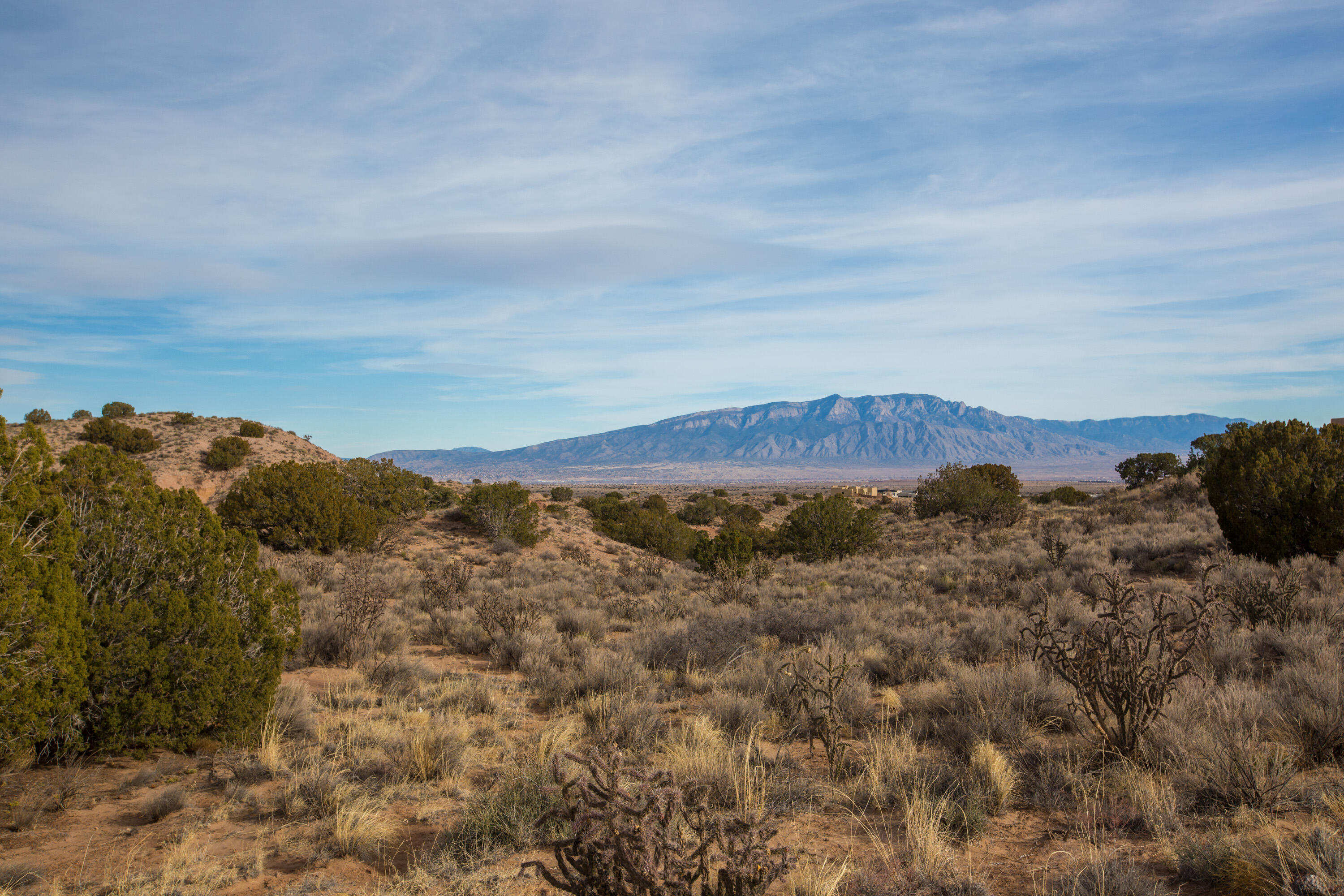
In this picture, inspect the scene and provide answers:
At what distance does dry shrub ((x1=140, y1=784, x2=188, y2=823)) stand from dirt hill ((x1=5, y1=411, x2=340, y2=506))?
1010 inches

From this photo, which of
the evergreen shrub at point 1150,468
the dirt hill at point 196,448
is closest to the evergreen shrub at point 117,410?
the dirt hill at point 196,448

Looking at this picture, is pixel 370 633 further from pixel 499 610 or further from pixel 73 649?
pixel 73 649

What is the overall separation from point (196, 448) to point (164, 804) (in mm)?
34284

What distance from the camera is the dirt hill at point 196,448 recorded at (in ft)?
95.7

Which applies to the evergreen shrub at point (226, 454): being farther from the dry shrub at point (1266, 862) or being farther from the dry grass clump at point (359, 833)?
the dry shrub at point (1266, 862)

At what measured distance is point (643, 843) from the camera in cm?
260

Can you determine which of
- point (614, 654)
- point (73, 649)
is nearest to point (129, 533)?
point (73, 649)

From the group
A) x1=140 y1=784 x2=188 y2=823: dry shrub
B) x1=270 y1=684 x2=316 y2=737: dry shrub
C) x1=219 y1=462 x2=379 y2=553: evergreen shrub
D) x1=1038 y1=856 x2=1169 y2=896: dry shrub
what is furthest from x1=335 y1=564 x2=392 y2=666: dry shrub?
x1=219 y1=462 x2=379 y2=553: evergreen shrub

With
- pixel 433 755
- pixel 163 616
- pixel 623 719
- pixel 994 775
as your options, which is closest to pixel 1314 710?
pixel 994 775

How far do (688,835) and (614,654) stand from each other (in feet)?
12.6

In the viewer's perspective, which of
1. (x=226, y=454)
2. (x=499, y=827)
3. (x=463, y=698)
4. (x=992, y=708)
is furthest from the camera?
(x=226, y=454)

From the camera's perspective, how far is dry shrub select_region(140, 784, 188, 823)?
14.1 ft

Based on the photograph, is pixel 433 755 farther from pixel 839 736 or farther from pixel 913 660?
pixel 913 660

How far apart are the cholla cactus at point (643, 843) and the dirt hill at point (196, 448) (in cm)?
2879
